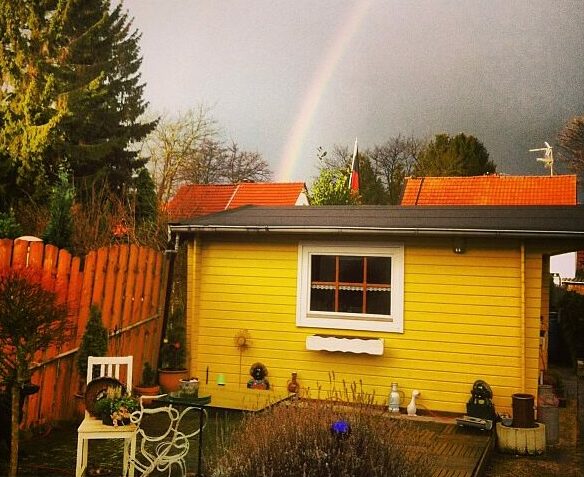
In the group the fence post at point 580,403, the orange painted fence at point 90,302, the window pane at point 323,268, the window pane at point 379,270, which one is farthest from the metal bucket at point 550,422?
the orange painted fence at point 90,302

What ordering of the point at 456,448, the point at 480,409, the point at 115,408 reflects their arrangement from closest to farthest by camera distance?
the point at 115,408, the point at 456,448, the point at 480,409

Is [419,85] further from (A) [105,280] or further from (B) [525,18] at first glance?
(A) [105,280]

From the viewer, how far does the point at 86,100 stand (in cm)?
2336

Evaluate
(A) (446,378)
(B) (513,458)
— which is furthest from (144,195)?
(B) (513,458)

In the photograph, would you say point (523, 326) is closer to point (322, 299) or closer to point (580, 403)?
point (322, 299)

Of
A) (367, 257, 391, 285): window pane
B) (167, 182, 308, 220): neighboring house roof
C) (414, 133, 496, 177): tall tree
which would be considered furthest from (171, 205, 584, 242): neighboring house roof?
Result: (414, 133, 496, 177): tall tree

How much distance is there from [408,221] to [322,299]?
65.2 inches

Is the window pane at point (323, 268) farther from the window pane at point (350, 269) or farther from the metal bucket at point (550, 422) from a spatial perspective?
the metal bucket at point (550, 422)

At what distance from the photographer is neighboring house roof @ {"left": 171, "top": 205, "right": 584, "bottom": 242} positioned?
25.5 feet

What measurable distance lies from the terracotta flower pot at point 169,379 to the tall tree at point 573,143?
33.3 meters

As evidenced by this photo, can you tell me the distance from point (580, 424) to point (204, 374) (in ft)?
17.6

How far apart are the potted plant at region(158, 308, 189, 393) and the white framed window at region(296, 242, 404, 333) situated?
180 centimetres

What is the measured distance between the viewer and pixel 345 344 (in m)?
8.57

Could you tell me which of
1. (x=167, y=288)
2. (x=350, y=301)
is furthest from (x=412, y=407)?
(x=167, y=288)
